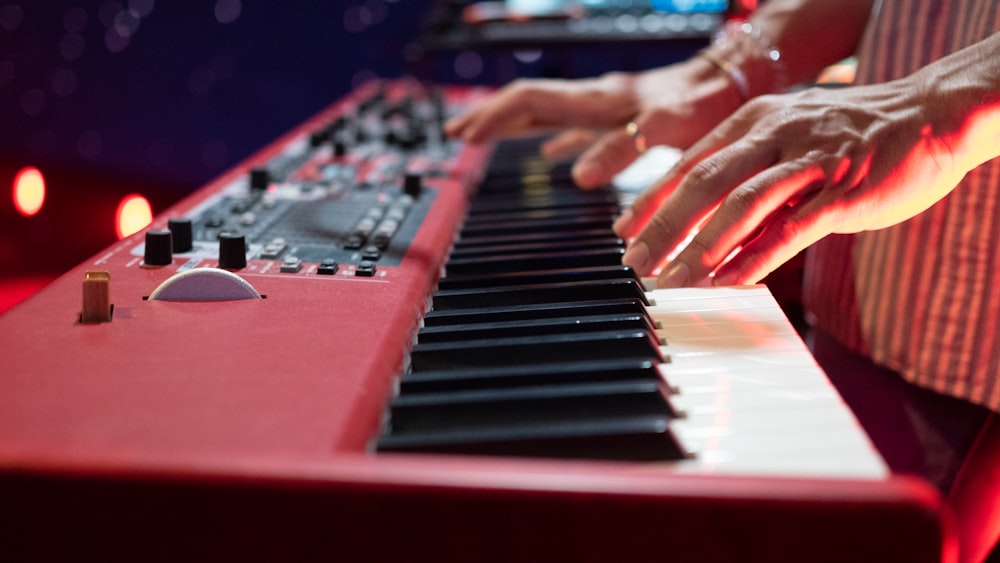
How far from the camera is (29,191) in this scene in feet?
11.4

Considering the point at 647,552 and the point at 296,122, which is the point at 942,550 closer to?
the point at 647,552

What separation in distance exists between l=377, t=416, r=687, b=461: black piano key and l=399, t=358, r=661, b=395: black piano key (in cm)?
9

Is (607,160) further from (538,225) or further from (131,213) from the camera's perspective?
(131,213)

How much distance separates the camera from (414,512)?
0.52 meters

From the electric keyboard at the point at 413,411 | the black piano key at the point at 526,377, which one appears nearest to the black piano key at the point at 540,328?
the electric keyboard at the point at 413,411

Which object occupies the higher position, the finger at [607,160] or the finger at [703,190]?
the finger at [703,190]

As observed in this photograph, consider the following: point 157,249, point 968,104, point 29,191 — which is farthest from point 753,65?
point 29,191

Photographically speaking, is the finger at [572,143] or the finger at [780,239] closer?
the finger at [780,239]

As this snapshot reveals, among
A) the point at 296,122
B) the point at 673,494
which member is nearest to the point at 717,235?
the point at 673,494

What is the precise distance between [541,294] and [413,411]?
0.32m

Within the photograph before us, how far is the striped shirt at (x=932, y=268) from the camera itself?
1186mm

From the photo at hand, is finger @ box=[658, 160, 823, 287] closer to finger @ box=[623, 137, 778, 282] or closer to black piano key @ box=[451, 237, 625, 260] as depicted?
finger @ box=[623, 137, 778, 282]

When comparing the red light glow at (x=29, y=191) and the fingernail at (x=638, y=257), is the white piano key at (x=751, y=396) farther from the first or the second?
the red light glow at (x=29, y=191)

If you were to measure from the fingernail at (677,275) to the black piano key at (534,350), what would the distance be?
0.43 feet
